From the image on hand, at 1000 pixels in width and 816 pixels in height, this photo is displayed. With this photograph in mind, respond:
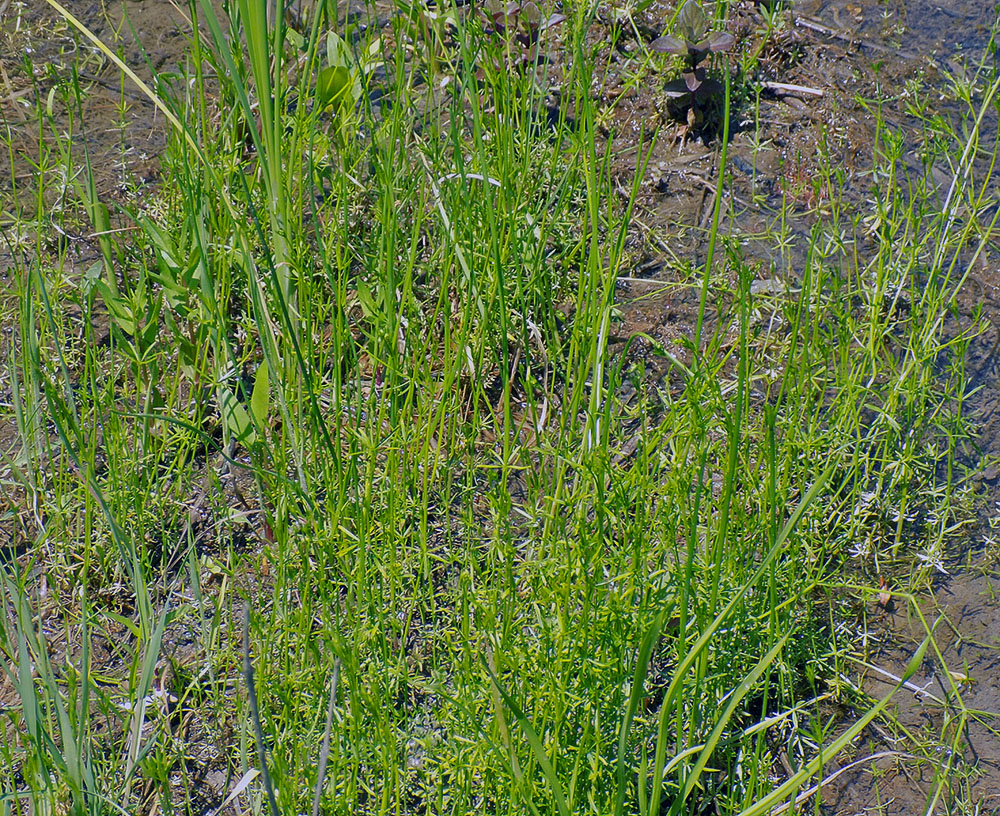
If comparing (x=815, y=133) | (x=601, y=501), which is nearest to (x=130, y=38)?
(x=815, y=133)

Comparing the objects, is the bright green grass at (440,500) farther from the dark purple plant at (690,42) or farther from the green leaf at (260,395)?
the dark purple plant at (690,42)

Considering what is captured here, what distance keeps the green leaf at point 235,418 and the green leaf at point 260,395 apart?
0.03 m

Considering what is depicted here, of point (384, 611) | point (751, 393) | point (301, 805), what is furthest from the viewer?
point (751, 393)

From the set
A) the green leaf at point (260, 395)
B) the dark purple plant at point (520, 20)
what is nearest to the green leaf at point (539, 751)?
the green leaf at point (260, 395)

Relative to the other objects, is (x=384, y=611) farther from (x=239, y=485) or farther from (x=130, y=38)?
(x=130, y=38)

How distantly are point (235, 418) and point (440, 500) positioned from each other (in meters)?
0.48

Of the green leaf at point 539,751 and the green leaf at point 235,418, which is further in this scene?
the green leaf at point 235,418

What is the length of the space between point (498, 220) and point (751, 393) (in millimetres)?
734

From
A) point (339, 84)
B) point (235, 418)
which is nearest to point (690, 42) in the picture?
point (339, 84)

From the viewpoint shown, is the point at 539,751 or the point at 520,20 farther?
the point at 520,20

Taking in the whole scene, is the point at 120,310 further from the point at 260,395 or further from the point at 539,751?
the point at 539,751

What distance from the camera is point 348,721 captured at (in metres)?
1.68

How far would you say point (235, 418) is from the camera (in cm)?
209

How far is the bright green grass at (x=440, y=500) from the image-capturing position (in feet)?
5.42
